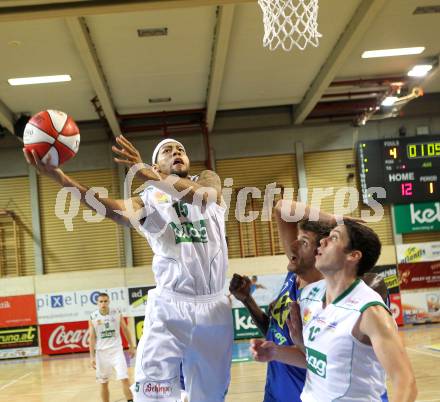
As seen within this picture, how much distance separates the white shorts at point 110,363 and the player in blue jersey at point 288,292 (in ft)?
17.6

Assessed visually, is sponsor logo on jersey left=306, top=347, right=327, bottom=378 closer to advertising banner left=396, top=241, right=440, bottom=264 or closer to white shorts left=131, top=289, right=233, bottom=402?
white shorts left=131, top=289, right=233, bottom=402

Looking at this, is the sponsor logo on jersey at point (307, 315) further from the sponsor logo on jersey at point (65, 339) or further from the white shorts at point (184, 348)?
the sponsor logo on jersey at point (65, 339)

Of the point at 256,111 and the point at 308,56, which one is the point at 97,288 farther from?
the point at 308,56

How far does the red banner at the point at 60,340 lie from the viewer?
16.2 metres

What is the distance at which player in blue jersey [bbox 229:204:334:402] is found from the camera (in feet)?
12.3

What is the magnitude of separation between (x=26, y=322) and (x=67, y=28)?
28.0 feet

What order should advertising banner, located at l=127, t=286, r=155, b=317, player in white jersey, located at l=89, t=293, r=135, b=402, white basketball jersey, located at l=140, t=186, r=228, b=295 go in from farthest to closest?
advertising banner, located at l=127, t=286, r=155, b=317 < player in white jersey, located at l=89, t=293, r=135, b=402 < white basketball jersey, located at l=140, t=186, r=228, b=295

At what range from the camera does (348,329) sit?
2895 millimetres

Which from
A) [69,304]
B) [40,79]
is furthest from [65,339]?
[40,79]

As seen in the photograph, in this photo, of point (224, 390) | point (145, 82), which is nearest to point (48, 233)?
point (145, 82)

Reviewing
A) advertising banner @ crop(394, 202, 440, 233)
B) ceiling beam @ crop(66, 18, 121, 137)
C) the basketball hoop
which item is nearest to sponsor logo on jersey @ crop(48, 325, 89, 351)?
ceiling beam @ crop(66, 18, 121, 137)

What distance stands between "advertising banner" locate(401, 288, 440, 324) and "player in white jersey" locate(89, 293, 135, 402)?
9.08 m

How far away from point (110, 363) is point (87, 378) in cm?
293

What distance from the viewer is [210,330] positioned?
459cm
